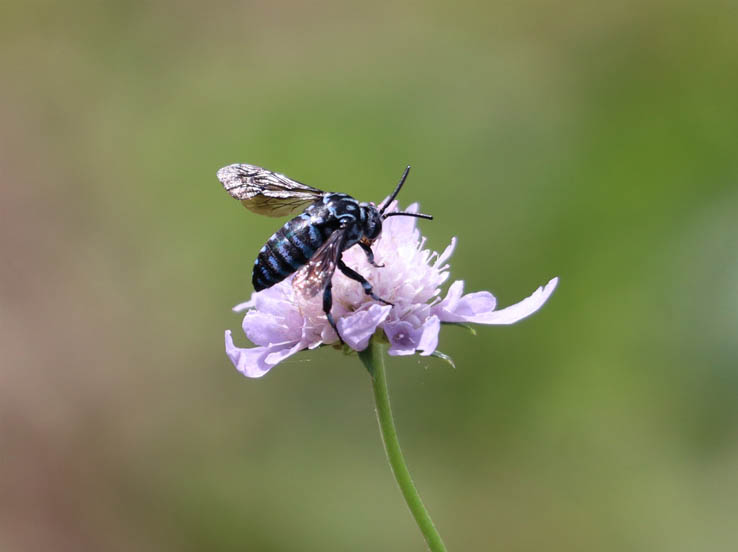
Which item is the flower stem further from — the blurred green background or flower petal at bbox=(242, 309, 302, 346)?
the blurred green background

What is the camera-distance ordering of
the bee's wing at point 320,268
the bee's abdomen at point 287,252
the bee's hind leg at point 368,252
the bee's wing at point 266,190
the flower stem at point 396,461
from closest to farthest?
1. the flower stem at point 396,461
2. the bee's wing at point 320,268
3. the bee's abdomen at point 287,252
4. the bee's hind leg at point 368,252
5. the bee's wing at point 266,190

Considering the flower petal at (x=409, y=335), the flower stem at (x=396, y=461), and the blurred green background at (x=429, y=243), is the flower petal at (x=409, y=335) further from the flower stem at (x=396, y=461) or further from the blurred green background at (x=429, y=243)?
the blurred green background at (x=429, y=243)

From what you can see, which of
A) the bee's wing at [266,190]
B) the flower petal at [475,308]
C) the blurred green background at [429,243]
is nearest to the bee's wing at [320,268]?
the flower petal at [475,308]

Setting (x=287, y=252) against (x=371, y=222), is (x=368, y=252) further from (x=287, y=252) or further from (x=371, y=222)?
(x=287, y=252)

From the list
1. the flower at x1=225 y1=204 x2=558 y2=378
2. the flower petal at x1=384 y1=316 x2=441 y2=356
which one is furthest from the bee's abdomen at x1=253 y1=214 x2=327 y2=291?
the flower petal at x1=384 y1=316 x2=441 y2=356

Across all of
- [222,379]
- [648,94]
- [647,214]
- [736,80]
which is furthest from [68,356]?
[736,80]

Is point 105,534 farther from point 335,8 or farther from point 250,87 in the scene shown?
point 335,8

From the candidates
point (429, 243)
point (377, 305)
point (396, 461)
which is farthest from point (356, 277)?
point (429, 243)
